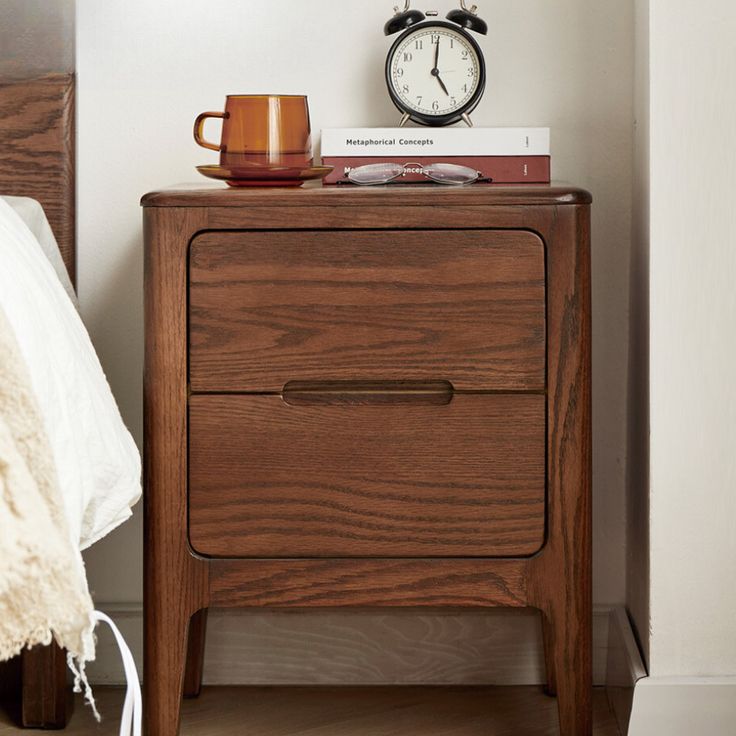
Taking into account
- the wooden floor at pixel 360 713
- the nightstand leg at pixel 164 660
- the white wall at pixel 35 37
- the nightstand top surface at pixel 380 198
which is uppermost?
the white wall at pixel 35 37

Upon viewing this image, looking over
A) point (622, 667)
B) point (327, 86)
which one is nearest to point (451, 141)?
point (327, 86)

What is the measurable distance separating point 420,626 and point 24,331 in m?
0.82

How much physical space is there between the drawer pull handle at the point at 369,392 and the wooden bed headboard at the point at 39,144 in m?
0.47

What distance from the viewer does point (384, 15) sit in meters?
1.42

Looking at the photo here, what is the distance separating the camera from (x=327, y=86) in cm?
143

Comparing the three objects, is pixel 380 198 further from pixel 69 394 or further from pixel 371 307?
pixel 69 394

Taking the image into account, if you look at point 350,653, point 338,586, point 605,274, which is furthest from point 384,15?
point 350,653

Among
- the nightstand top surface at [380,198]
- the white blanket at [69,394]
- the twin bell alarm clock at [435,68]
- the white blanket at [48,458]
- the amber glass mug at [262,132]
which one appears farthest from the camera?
the twin bell alarm clock at [435,68]

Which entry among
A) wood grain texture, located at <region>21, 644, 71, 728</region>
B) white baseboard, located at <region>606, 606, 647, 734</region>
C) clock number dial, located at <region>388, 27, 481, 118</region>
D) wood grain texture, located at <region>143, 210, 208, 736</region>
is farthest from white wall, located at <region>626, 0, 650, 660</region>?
wood grain texture, located at <region>21, 644, 71, 728</region>

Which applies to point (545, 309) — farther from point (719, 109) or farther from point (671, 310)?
point (719, 109)

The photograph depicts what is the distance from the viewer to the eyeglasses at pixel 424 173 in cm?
124

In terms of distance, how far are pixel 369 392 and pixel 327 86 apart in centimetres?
53

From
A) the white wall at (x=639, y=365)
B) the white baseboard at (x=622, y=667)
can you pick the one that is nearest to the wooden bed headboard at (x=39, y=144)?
the white wall at (x=639, y=365)

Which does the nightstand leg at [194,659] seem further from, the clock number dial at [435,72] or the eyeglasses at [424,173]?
the clock number dial at [435,72]
